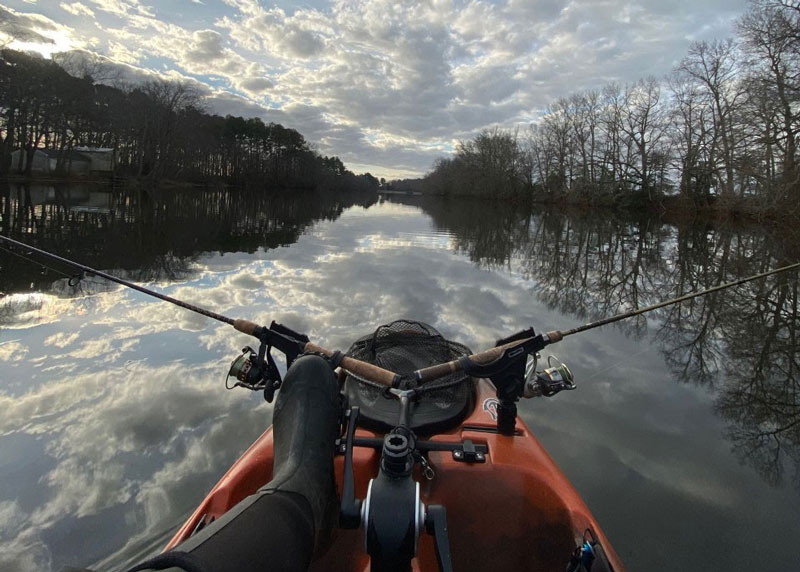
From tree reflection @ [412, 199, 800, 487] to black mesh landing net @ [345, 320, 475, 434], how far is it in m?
2.81

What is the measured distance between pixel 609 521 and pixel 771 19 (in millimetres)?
32975

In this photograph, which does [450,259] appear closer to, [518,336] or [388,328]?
[388,328]

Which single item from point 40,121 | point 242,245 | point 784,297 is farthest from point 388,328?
point 40,121

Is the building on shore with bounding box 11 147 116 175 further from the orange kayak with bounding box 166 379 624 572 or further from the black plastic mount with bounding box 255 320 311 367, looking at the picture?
the orange kayak with bounding box 166 379 624 572

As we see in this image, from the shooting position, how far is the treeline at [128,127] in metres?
41.1

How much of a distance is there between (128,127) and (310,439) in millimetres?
62749

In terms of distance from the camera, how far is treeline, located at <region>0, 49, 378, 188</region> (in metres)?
41.1

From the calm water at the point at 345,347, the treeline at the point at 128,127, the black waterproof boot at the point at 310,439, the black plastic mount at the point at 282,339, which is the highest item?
the treeline at the point at 128,127

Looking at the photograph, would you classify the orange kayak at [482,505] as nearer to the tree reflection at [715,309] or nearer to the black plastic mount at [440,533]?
the black plastic mount at [440,533]

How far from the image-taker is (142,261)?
9.83 meters

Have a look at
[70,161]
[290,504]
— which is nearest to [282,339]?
[290,504]

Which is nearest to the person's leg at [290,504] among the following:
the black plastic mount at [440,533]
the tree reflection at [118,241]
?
the black plastic mount at [440,533]

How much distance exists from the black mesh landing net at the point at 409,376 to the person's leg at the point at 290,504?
1.49 feet

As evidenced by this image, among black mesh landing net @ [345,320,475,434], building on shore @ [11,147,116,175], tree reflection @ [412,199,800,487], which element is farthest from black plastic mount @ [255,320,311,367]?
building on shore @ [11,147,116,175]
